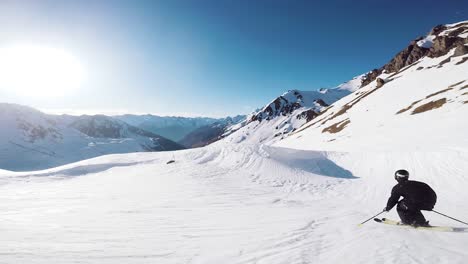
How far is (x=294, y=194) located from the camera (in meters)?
14.0

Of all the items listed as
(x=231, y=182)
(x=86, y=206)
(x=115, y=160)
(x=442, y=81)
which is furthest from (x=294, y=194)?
(x=442, y=81)

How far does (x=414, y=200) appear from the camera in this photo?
7609 millimetres

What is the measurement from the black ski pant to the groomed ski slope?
47 centimetres

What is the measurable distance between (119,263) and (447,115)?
38.8 metres

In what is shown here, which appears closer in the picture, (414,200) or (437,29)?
(414,200)

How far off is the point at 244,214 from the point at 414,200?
5392 mm

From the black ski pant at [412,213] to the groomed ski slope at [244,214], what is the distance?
471 mm

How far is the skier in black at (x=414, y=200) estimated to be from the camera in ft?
24.6

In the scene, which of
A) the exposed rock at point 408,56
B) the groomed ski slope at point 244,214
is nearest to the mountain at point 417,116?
the groomed ski slope at point 244,214

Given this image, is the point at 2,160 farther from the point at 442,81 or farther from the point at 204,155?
the point at 442,81

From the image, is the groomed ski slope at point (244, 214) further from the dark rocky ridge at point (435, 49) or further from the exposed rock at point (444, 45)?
the exposed rock at point (444, 45)

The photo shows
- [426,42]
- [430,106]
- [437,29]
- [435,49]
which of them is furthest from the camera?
[437,29]

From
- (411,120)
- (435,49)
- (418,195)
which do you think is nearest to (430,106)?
(411,120)

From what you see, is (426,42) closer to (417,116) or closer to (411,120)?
(417,116)
